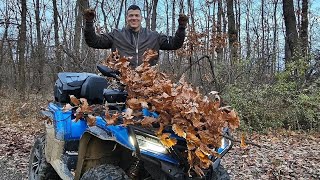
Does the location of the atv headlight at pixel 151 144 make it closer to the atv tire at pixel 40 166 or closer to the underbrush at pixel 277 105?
the atv tire at pixel 40 166

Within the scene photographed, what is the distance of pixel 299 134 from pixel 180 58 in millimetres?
4457

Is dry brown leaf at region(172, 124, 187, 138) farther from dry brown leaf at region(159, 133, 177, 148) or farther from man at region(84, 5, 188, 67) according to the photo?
man at region(84, 5, 188, 67)

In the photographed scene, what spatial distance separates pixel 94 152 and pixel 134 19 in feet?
7.30

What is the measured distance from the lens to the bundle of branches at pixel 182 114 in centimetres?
323

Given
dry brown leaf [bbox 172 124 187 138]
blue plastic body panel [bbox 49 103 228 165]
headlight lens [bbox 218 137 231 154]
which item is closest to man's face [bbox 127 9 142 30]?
blue plastic body panel [bbox 49 103 228 165]

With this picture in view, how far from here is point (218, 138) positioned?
3342mm

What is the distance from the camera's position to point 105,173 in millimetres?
3549

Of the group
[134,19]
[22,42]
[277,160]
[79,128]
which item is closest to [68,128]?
[79,128]

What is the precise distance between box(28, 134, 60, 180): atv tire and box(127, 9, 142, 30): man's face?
1806 mm

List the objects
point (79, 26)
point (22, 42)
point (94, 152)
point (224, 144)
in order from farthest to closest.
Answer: point (22, 42) → point (79, 26) → point (94, 152) → point (224, 144)

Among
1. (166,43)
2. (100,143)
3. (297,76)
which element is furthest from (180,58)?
(100,143)

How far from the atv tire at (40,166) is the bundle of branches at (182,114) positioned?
1.86 meters

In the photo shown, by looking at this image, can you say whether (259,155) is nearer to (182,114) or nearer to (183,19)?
(183,19)

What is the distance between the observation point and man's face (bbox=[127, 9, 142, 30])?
18.6ft
